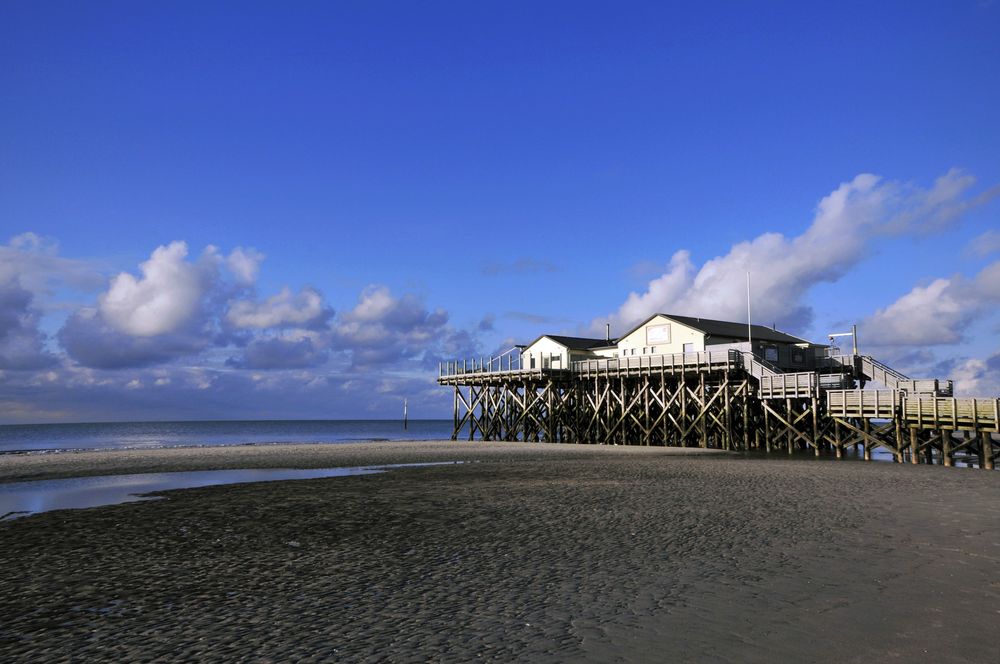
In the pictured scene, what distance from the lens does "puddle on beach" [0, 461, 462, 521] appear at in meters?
18.5

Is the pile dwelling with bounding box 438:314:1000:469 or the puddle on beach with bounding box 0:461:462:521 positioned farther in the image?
Answer: the pile dwelling with bounding box 438:314:1000:469

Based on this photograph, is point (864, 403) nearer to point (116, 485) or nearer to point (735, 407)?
point (735, 407)

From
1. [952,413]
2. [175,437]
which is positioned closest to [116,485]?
[952,413]

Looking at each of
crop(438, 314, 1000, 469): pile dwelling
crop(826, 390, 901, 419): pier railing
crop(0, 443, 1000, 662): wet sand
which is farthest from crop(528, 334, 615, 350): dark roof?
crop(0, 443, 1000, 662): wet sand

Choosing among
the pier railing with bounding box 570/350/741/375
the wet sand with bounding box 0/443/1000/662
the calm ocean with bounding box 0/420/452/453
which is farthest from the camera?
the calm ocean with bounding box 0/420/452/453

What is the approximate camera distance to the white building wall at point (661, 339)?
156ft

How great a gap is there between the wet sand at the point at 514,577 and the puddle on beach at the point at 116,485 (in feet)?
7.16

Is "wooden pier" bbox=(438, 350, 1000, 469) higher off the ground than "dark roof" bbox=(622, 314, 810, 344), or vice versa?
"dark roof" bbox=(622, 314, 810, 344)

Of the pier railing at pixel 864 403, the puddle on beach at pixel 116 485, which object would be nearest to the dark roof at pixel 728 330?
the pier railing at pixel 864 403

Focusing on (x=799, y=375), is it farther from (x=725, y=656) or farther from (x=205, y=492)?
(x=725, y=656)

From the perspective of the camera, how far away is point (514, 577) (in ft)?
32.8

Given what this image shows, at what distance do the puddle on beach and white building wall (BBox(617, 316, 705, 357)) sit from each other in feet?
75.4

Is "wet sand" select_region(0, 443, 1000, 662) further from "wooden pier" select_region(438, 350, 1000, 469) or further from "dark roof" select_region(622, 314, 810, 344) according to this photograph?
"dark roof" select_region(622, 314, 810, 344)

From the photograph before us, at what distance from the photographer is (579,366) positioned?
50.7 meters
